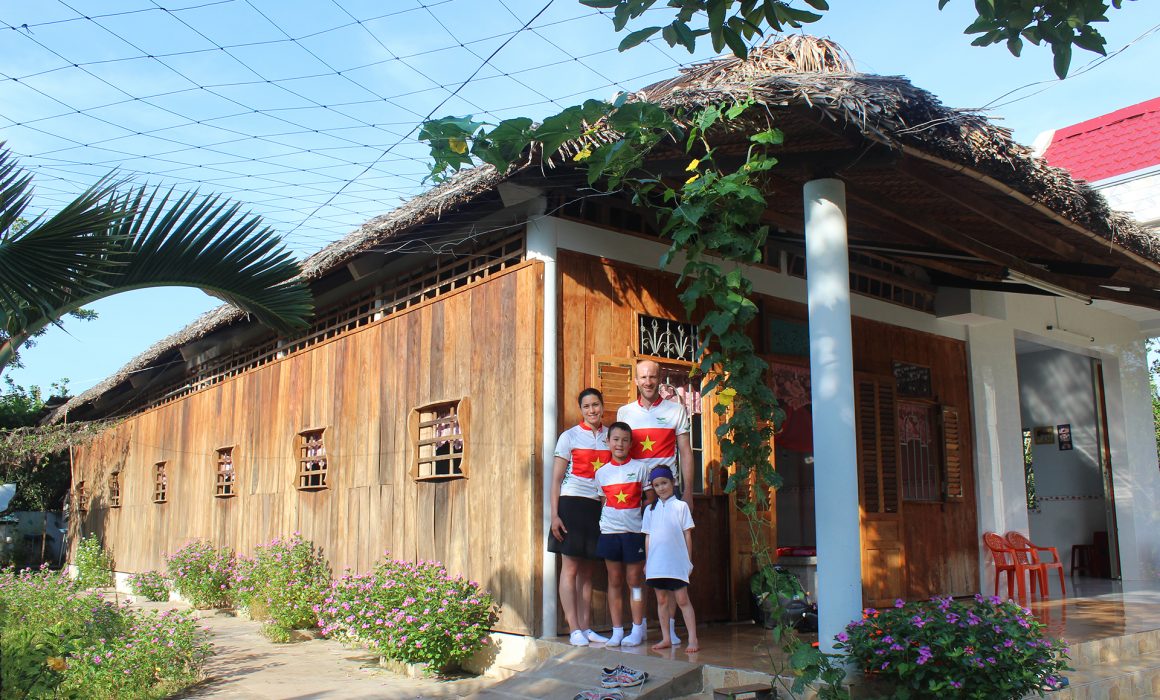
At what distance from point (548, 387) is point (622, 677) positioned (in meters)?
1.98

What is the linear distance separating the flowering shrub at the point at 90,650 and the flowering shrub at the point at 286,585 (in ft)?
3.39

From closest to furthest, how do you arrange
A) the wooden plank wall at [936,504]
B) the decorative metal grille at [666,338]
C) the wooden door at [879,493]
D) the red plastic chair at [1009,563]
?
the decorative metal grille at [666,338], the wooden door at [879,493], the wooden plank wall at [936,504], the red plastic chair at [1009,563]

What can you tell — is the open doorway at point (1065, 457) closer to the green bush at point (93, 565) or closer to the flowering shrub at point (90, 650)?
the flowering shrub at point (90, 650)

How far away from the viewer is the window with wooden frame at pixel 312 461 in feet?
28.9

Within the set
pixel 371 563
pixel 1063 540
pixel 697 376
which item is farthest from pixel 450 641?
pixel 1063 540

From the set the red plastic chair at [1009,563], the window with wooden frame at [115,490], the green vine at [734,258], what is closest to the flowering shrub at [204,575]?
the window with wooden frame at [115,490]

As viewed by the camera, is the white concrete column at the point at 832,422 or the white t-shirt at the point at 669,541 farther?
the white t-shirt at the point at 669,541

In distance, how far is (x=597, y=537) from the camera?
5.88 m

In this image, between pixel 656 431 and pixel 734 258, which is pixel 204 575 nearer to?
pixel 656 431

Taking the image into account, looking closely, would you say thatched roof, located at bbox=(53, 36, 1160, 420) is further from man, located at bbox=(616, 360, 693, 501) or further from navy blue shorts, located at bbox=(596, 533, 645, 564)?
navy blue shorts, located at bbox=(596, 533, 645, 564)

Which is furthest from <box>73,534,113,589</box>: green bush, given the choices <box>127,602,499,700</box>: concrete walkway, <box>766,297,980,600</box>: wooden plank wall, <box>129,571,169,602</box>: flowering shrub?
<box>766,297,980,600</box>: wooden plank wall

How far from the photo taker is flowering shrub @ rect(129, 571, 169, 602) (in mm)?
11797

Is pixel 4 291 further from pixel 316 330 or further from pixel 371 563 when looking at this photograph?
pixel 316 330

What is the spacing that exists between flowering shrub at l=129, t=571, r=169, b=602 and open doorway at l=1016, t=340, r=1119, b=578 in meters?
11.2
